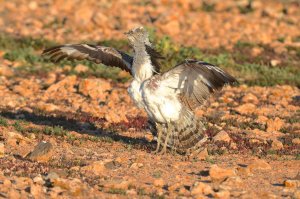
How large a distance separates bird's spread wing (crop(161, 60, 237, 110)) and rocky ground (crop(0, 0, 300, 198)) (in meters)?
0.85

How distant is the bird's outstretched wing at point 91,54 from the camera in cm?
1295

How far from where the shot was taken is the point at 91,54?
13.2 metres

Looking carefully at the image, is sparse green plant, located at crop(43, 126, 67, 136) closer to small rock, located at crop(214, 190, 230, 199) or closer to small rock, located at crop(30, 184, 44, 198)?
small rock, located at crop(30, 184, 44, 198)

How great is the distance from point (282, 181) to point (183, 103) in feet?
7.57

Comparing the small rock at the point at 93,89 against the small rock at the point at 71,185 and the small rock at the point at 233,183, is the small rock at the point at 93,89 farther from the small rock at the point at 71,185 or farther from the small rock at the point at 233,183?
the small rock at the point at 71,185

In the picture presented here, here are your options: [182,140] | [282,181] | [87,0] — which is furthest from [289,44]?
[282,181]

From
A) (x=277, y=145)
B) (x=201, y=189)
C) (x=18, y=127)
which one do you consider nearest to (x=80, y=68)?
(x=18, y=127)

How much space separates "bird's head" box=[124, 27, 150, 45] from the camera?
12.2 m

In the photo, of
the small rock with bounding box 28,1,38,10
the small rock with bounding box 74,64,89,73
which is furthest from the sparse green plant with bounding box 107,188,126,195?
the small rock with bounding box 28,1,38,10

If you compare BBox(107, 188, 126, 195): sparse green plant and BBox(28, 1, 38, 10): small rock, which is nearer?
BBox(107, 188, 126, 195): sparse green plant

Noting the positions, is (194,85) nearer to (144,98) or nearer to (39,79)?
(144,98)

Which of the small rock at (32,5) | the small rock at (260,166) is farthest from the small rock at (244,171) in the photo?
the small rock at (32,5)

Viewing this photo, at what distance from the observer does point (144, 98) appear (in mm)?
11758

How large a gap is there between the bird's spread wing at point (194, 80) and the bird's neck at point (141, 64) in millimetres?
311
